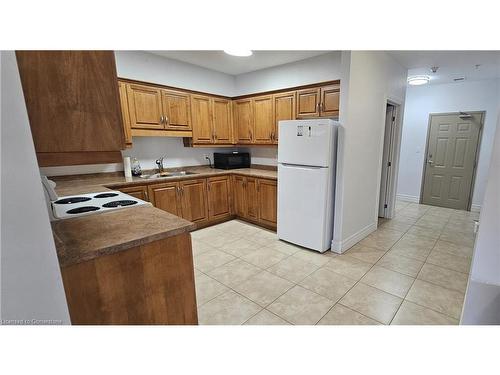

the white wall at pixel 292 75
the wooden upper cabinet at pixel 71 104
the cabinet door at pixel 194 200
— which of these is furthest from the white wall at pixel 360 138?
the wooden upper cabinet at pixel 71 104

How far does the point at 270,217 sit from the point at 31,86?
3.05 m

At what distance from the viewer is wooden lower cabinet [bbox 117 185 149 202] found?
2893 millimetres

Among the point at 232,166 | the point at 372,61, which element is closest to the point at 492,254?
the point at 372,61

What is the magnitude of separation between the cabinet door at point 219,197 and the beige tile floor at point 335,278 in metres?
0.36

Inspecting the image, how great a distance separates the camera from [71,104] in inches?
35.4

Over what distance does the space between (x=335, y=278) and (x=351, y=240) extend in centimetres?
86

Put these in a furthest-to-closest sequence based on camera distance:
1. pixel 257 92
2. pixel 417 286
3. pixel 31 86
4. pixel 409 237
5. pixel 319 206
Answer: pixel 257 92
pixel 409 237
pixel 319 206
pixel 417 286
pixel 31 86

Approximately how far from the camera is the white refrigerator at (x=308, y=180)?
2.66 m

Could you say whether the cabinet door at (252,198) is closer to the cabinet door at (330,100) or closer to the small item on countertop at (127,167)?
the cabinet door at (330,100)

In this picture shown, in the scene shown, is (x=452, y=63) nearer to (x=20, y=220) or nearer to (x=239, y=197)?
(x=239, y=197)

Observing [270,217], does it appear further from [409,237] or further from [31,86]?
[31,86]

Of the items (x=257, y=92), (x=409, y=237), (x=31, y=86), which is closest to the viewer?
(x=31, y=86)

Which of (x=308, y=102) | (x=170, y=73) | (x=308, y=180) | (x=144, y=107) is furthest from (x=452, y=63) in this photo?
(x=144, y=107)

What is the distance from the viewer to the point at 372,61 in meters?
2.81
